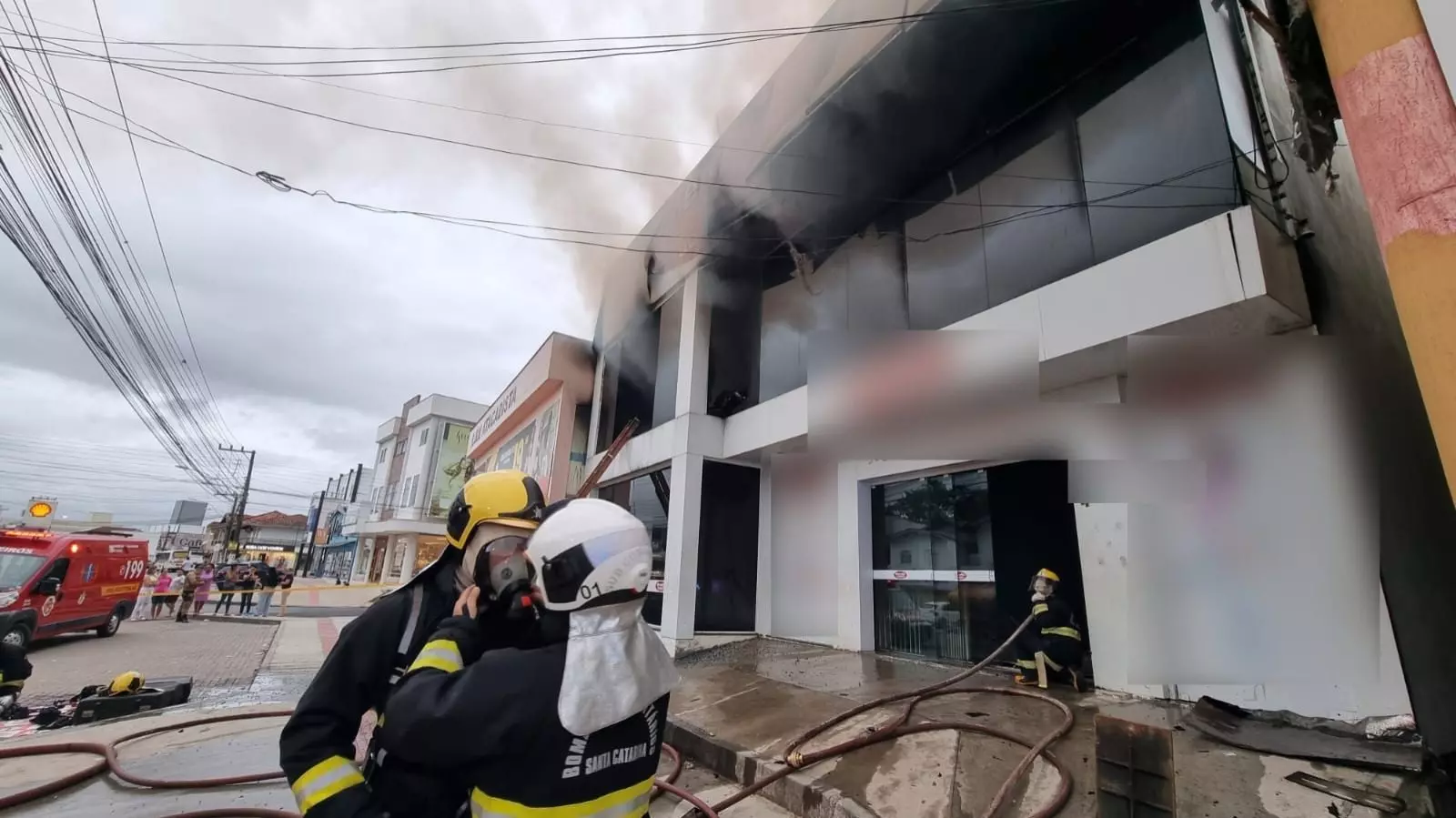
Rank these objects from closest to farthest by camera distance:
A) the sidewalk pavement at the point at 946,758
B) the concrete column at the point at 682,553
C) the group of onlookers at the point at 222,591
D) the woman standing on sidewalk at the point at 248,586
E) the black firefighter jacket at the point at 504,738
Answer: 1. the black firefighter jacket at the point at 504,738
2. the sidewalk pavement at the point at 946,758
3. the concrete column at the point at 682,553
4. the group of onlookers at the point at 222,591
5. the woman standing on sidewalk at the point at 248,586

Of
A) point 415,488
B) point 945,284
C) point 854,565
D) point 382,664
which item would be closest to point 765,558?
point 854,565

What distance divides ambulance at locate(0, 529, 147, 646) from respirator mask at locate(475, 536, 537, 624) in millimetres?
10789

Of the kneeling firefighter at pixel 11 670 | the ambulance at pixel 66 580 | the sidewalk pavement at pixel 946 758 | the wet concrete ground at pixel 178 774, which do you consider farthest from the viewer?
the ambulance at pixel 66 580

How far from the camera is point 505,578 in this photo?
1.42m

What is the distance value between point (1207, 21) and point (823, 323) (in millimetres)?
4730

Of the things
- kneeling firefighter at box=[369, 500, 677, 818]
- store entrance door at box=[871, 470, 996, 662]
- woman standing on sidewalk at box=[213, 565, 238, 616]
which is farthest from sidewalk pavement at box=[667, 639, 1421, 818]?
woman standing on sidewalk at box=[213, 565, 238, 616]

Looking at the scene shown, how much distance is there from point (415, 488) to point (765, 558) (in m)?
24.9

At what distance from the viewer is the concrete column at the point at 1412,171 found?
1.44 metres

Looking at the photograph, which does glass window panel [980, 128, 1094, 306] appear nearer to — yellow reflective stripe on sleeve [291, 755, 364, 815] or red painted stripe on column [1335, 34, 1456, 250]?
red painted stripe on column [1335, 34, 1456, 250]

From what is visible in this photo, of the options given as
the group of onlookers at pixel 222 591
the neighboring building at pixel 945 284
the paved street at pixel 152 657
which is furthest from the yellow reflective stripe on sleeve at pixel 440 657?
the group of onlookers at pixel 222 591

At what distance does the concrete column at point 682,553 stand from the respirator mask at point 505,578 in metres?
6.50

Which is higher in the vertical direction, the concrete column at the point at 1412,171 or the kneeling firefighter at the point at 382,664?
Result: the concrete column at the point at 1412,171

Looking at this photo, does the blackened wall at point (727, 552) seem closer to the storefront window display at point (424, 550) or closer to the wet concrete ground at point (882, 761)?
the wet concrete ground at point (882, 761)

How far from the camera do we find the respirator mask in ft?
4.58
